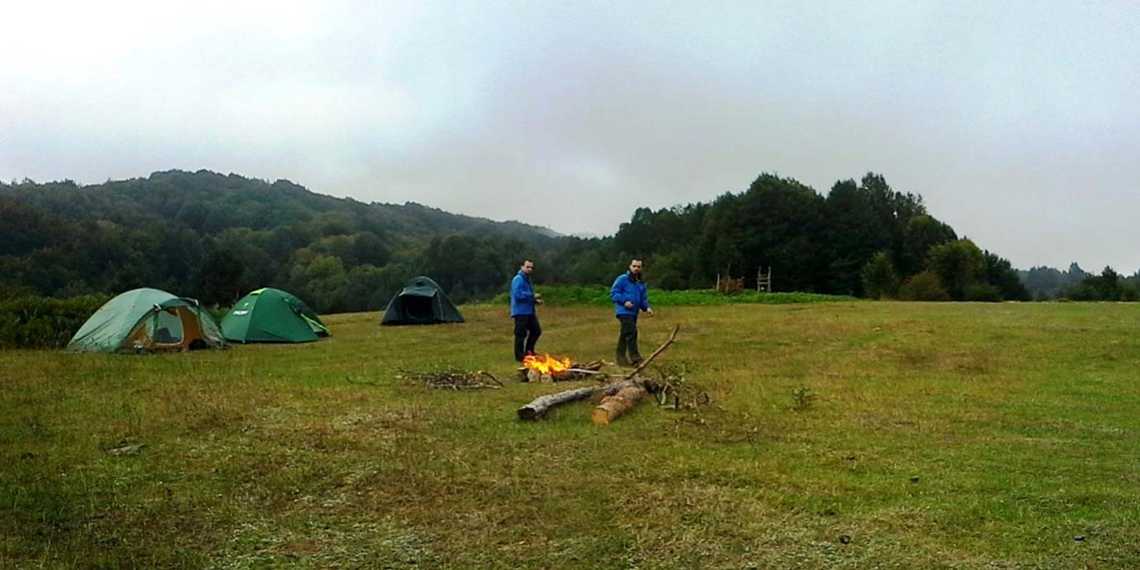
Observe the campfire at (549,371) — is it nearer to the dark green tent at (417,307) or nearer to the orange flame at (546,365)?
the orange flame at (546,365)

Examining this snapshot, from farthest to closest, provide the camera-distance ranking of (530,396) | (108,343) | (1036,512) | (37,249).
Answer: (37,249), (108,343), (530,396), (1036,512)

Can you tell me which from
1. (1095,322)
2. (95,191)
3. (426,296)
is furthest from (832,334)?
(95,191)

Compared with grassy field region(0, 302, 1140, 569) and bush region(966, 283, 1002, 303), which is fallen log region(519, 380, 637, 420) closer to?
grassy field region(0, 302, 1140, 569)

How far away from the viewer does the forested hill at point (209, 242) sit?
51062mm

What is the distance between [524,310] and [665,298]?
2203cm

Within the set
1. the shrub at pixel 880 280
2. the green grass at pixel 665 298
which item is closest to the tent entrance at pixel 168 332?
the green grass at pixel 665 298

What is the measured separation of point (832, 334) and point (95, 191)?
9535cm

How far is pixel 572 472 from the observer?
6.51 m

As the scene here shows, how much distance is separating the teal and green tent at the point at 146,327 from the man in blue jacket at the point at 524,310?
6.92 m

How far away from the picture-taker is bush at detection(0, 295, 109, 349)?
16688 millimetres

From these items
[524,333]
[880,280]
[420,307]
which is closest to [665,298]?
[420,307]

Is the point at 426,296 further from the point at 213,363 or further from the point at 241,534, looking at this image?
the point at 241,534

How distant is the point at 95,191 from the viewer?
92.2 m

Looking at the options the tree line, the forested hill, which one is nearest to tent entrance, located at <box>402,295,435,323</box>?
the forested hill
